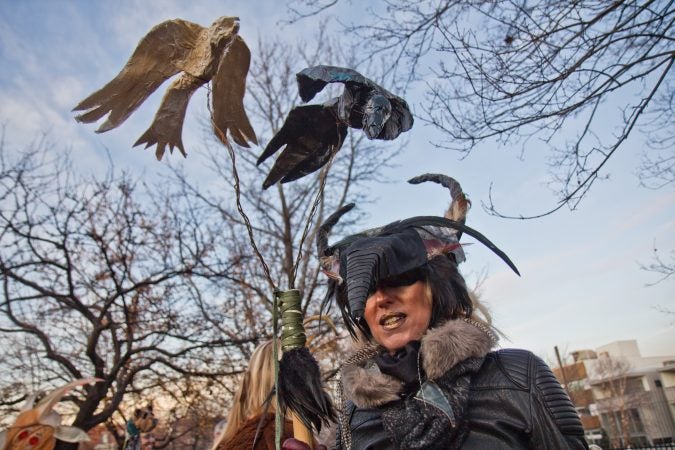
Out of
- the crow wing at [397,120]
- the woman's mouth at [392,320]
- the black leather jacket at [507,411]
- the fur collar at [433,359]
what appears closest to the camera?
the black leather jacket at [507,411]

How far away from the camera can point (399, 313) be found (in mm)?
1809

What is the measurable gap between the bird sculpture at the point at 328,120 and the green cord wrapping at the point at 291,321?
568mm

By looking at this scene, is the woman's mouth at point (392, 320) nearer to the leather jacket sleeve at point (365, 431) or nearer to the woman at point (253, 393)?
the leather jacket sleeve at point (365, 431)

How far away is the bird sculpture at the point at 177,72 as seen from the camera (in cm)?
171

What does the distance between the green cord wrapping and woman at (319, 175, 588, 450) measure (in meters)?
0.17

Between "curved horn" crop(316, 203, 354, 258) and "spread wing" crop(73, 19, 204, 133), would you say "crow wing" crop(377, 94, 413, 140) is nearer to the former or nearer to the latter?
"curved horn" crop(316, 203, 354, 258)

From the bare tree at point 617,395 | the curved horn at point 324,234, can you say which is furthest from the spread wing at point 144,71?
the bare tree at point 617,395

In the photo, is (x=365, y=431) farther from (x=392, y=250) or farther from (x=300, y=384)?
(x=392, y=250)

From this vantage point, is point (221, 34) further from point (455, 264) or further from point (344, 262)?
point (455, 264)

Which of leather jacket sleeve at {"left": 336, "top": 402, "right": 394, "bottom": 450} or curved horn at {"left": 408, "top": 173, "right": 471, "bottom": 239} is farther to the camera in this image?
curved horn at {"left": 408, "top": 173, "right": 471, "bottom": 239}

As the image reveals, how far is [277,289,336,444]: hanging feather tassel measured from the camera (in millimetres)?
1359

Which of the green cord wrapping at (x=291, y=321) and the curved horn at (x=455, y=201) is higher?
the curved horn at (x=455, y=201)

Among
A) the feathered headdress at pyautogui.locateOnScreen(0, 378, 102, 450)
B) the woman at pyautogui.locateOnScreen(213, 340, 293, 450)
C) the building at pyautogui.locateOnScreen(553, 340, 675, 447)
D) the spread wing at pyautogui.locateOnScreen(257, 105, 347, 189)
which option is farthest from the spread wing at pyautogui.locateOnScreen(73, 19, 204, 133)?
the building at pyautogui.locateOnScreen(553, 340, 675, 447)

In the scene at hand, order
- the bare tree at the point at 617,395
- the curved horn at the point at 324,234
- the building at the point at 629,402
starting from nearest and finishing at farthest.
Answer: the curved horn at the point at 324,234, the building at the point at 629,402, the bare tree at the point at 617,395
